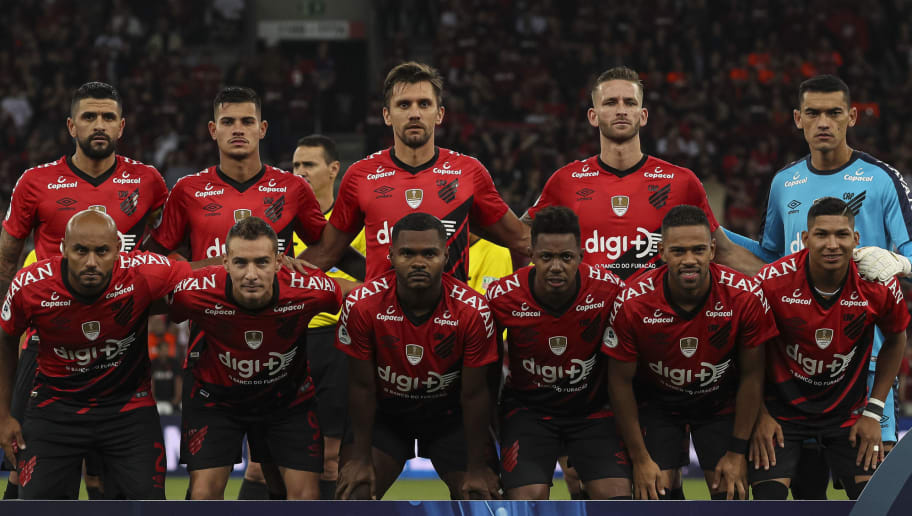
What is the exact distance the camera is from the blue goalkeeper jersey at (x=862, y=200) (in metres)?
6.14

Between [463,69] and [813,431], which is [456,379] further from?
[463,69]

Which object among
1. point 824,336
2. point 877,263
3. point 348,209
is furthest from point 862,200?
point 348,209

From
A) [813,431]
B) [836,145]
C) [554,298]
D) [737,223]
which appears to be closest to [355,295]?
[554,298]

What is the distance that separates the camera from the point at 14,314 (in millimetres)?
5602

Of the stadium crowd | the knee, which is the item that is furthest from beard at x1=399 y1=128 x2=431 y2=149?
the stadium crowd

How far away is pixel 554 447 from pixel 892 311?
1978 mm

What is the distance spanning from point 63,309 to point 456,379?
2178 millimetres

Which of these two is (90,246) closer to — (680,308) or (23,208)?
(23,208)

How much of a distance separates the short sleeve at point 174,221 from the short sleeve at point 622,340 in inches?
104

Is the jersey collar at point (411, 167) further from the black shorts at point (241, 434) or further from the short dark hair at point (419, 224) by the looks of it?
the black shorts at point (241, 434)

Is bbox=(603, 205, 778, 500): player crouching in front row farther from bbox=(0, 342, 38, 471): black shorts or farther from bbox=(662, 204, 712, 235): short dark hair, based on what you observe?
bbox=(0, 342, 38, 471): black shorts

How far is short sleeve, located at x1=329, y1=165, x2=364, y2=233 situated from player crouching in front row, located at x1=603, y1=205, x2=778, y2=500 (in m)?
1.66

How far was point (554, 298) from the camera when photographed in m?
5.56

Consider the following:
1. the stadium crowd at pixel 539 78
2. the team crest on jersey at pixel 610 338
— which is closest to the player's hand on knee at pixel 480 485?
the team crest on jersey at pixel 610 338
